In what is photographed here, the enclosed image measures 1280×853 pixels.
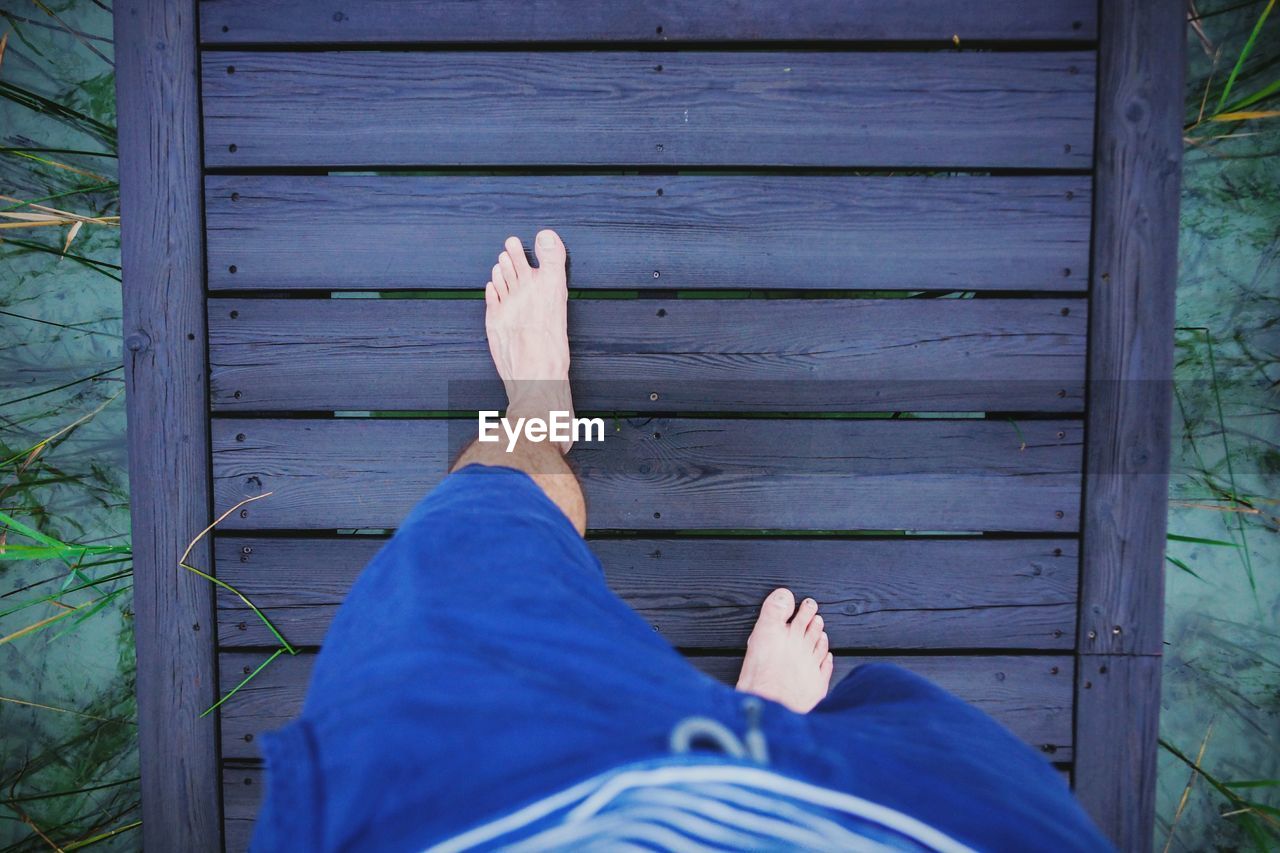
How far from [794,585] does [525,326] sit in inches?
26.0

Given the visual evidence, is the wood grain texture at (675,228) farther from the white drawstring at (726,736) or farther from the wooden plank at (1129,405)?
the white drawstring at (726,736)

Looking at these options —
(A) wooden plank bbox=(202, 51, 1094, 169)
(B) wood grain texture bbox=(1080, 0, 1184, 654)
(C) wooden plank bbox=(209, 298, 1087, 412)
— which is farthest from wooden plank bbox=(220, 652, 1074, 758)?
(A) wooden plank bbox=(202, 51, 1094, 169)

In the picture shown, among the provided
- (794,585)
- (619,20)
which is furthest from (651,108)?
(794,585)

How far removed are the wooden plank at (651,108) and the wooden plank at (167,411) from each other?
9 centimetres

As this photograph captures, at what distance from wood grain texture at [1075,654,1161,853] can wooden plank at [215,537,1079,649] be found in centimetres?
9

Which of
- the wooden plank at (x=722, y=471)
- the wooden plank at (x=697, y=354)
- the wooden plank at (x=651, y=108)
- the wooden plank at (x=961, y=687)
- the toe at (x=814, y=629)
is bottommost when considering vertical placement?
the wooden plank at (x=961, y=687)

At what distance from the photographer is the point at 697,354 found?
3.88 feet

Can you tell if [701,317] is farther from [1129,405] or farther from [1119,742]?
[1119,742]

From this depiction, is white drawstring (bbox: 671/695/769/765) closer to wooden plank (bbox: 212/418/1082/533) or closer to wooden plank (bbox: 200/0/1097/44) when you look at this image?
wooden plank (bbox: 212/418/1082/533)

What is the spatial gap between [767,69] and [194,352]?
1.11 metres

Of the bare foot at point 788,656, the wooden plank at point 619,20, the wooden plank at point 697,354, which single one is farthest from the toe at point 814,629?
the wooden plank at point 619,20

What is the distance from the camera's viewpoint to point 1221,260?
4.82 feet

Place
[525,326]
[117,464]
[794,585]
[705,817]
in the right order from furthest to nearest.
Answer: [117,464] → [794,585] → [525,326] → [705,817]

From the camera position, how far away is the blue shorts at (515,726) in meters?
0.58
